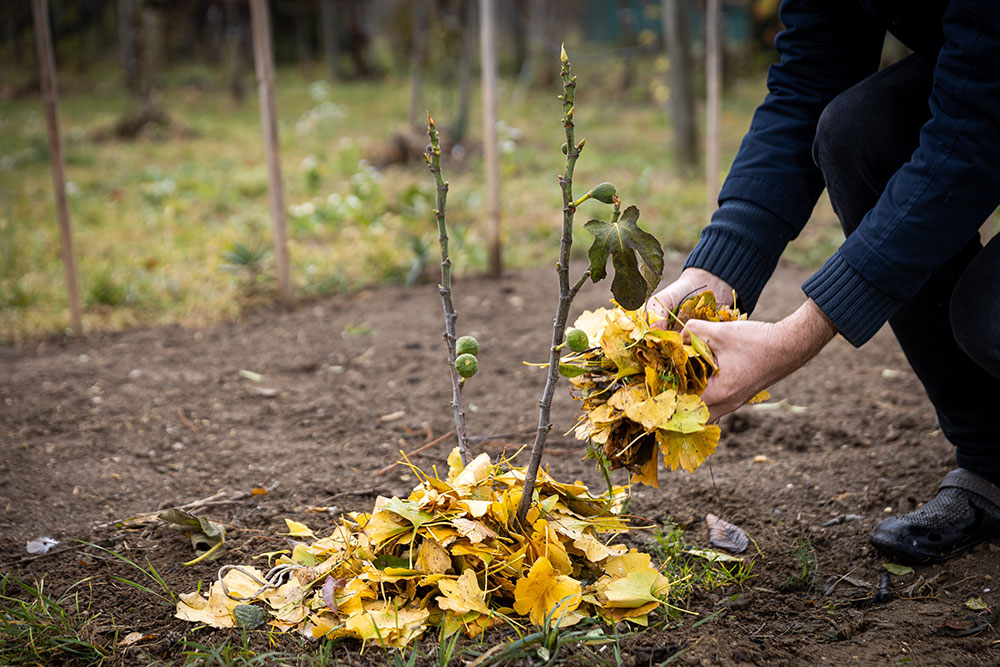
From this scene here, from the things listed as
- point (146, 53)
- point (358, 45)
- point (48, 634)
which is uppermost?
point (358, 45)

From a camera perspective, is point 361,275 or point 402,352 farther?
point 361,275

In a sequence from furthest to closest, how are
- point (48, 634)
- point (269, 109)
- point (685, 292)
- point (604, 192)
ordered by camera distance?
point (269, 109)
point (685, 292)
point (48, 634)
point (604, 192)

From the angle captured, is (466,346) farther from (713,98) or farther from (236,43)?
(236,43)

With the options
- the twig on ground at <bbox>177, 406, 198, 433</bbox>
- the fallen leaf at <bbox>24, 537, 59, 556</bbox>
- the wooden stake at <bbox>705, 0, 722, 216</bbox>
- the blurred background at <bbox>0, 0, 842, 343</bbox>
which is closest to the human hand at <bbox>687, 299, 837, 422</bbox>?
the fallen leaf at <bbox>24, 537, 59, 556</bbox>

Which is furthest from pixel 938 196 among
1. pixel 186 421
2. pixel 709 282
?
pixel 186 421

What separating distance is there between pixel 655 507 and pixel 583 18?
1947 centimetres

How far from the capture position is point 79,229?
15.4 ft

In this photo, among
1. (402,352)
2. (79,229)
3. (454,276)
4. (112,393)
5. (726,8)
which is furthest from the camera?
(726,8)

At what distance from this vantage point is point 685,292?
57.1 inches

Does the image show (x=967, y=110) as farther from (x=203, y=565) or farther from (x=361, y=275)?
(x=361, y=275)

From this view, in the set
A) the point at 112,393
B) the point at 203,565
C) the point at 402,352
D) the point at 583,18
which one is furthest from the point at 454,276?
the point at 583,18

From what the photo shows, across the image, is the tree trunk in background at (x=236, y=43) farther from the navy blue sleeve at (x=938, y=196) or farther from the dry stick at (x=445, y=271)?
the navy blue sleeve at (x=938, y=196)

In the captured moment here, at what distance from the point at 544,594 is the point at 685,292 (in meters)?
0.58

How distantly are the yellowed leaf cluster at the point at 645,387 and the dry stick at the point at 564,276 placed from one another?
57 mm
